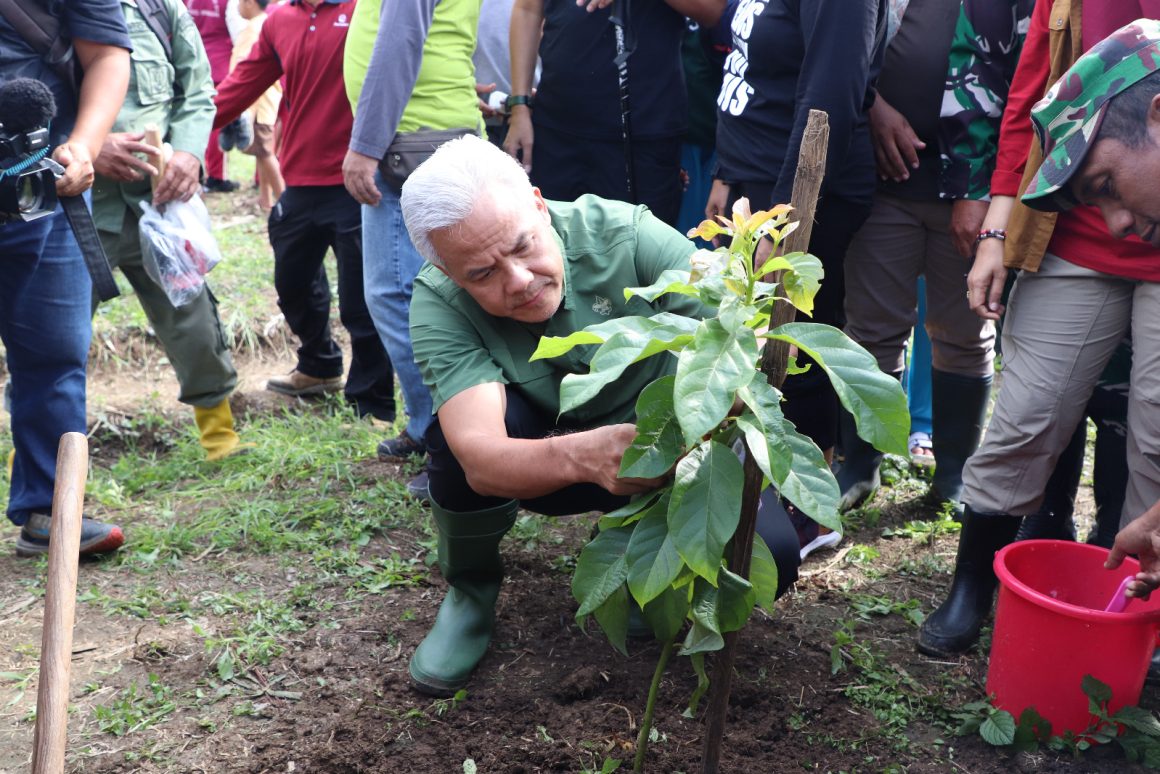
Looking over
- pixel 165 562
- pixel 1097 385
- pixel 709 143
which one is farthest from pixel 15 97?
pixel 1097 385

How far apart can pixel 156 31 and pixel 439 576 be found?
2017 mm

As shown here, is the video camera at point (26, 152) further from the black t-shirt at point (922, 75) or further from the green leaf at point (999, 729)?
the green leaf at point (999, 729)

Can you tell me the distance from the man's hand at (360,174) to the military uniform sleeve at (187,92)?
2.13 ft

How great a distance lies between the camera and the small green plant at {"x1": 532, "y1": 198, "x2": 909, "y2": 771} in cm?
165

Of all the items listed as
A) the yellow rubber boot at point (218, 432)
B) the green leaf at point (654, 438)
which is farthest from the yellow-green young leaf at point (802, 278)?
the yellow rubber boot at point (218, 432)

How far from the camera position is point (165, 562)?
10.7 ft

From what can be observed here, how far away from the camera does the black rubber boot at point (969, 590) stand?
8.67 feet

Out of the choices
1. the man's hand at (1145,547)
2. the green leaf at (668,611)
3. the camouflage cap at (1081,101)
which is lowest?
the green leaf at (668,611)

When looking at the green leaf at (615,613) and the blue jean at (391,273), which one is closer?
the green leaf at (615,613)

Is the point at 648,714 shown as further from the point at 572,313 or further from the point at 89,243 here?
the point at 89,243

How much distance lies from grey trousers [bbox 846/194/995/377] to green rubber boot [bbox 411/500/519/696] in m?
1.31

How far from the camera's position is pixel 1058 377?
2.48 meters

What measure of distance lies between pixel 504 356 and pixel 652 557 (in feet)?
2.47

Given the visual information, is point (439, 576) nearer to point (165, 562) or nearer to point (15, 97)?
point (165, 562)
